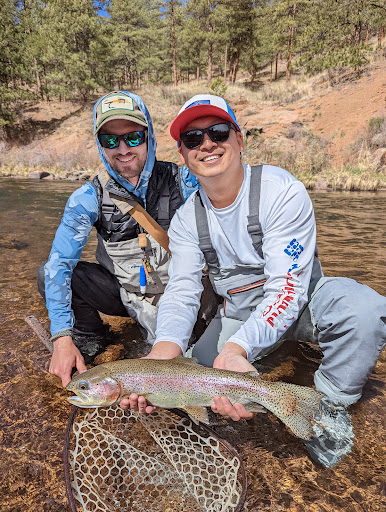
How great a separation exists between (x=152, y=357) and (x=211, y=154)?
1522 mm

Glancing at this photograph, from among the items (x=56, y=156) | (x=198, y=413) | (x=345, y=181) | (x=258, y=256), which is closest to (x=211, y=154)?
(x=258, y=256)

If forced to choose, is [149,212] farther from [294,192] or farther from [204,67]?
[204,67]

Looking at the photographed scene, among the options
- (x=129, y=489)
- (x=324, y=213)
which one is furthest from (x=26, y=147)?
(x=129, y=489)

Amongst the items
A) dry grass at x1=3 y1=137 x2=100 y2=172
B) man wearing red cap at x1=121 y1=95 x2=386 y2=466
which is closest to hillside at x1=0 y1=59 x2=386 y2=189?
dry grass at x1=3 y1=137 x2=100 y2=172

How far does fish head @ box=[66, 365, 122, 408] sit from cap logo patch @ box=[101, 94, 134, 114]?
92.4 inches

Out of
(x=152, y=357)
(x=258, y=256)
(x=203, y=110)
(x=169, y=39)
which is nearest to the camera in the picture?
(x=152, y=357)

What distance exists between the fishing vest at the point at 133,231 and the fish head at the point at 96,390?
143 cm

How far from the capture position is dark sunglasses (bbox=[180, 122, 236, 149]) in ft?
8.61

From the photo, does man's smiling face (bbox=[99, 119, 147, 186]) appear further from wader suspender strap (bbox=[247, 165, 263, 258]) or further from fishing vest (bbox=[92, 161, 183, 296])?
wader suspender strap (bbox=[247, 165, 263, 258])

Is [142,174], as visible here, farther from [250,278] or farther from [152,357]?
[152,357]

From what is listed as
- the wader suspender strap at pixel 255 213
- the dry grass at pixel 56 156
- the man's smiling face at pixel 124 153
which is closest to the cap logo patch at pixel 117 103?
the man's smiling face at pixel 124 153

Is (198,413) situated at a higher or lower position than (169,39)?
lower

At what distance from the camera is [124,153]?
3.26m

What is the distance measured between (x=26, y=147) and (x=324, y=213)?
1405 inches
